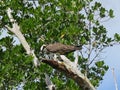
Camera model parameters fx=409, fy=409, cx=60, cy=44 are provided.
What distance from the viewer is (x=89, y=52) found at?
18.0 metres

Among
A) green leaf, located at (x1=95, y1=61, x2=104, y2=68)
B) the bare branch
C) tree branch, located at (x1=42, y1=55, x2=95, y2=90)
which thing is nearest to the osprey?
tree branch, located at (x1=42, y1=55, x2=95, y2=90)

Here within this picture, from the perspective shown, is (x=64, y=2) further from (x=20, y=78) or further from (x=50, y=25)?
(x=20, y=78)

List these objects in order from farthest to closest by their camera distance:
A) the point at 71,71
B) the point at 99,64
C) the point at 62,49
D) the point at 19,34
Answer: the point at 99,64 → the point at 19,34 → the point at 62,49 → the point at 71,71

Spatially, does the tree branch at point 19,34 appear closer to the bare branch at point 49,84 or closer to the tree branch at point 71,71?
the bare branch at point 49,84

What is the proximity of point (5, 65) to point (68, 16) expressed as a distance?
4.25 m

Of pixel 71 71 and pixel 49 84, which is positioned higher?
pixel 49 84

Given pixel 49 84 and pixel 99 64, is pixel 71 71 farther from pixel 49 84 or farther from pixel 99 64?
pixel 99 64

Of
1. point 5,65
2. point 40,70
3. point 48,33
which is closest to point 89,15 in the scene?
point 48,33

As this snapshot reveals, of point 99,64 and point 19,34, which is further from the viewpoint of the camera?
point 99,64

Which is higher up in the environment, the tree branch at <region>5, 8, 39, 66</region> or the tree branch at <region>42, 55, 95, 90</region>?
the tree branch at <region>5, 8, 39, 66</region>

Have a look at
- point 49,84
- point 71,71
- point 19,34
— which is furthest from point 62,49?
point 19,34

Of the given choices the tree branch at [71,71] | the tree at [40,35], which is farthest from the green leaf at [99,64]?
the tree branch at [71,71]

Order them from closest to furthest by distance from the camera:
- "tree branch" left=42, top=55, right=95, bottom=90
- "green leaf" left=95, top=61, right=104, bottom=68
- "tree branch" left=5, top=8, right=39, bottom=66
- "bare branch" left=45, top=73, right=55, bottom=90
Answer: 1. "tree branch" left=42, top=55, right=95, bottom=90
2. "bare branch" left=45, top=73, right=55, bottom=90
3. "tree branch" left=5, top=8, right=39, bottom=66
4. "green leaf" left=95, top=61, right=104, bottom=68

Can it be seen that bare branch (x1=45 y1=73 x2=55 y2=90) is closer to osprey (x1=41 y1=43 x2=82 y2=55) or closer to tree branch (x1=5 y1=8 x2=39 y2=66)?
tree branch (x1=5 y1=8 x2=39 y2=66)
